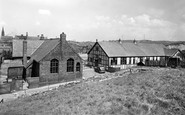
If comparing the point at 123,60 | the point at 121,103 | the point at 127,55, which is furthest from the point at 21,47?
the point at 121,103

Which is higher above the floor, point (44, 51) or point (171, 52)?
point (171, 52)

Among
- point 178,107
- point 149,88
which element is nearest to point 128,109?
point 178,107

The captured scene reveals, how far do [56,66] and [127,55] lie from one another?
1808 cm

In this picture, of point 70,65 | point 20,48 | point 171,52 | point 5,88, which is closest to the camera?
point 5,88

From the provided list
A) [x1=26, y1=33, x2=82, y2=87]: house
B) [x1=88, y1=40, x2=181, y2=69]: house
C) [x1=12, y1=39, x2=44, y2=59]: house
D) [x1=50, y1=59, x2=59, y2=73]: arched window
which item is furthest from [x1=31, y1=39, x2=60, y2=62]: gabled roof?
[x1=88, y1=40, x2=181, y2=69]: house

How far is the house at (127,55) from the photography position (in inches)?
1358

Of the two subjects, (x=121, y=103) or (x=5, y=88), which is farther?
(x=5, y=88)

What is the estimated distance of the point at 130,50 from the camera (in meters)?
38.4

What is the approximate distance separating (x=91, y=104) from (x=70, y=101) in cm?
231

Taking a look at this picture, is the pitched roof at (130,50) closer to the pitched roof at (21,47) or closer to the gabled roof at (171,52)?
the gabled roof at (171,52)

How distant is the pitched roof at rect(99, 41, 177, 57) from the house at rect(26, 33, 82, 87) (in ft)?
32.7

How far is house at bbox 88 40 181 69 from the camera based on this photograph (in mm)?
34500

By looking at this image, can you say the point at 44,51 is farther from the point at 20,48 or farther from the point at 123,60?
the point at 123,60

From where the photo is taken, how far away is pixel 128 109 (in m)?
11.8
